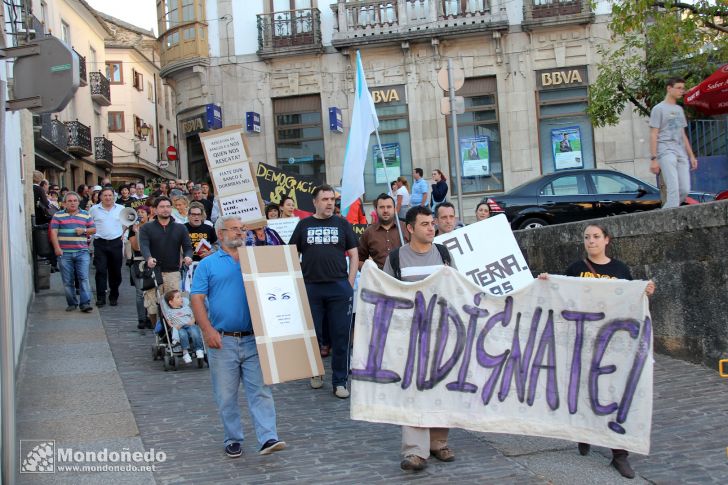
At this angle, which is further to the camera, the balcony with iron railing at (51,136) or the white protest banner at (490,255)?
the balcony with iron railing at (51,136)

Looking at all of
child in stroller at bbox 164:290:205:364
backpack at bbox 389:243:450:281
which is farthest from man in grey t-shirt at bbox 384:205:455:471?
child in stroller at bbox 164:290:205:364

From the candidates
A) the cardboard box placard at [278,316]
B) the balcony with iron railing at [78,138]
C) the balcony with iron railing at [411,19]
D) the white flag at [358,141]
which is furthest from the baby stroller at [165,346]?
the balcony with iron railing at [78,138]

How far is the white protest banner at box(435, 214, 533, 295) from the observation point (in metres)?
8.05

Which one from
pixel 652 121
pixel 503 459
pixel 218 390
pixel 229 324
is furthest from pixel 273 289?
pixel 652 121

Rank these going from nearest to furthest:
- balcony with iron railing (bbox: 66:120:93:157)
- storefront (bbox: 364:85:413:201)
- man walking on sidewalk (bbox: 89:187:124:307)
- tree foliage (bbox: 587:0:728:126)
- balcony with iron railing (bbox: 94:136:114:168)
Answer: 1. tree foliage (bbox: 587:0:728:126)
2. man walking on sidewalk (bbox: 89:187:124:307)
3. storefront (bbox: 364:85:413:201)
4. balcony with iron railing (bbox: 66:120:93:157)
5. balcony with iron railing (bbox: 94:136:114:168)

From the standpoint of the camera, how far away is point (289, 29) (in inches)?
1066

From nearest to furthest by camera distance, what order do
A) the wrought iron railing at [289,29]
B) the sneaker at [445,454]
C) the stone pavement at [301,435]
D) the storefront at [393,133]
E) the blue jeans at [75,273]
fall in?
the stone pavement at [301,435]
the sneaker at [445,454]
the blue jeans at [75,273]
the storefront at [393,133]
the wrought iron railing at [289,29]

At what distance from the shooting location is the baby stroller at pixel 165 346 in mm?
9625

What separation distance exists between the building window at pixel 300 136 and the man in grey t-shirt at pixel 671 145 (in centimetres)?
1771

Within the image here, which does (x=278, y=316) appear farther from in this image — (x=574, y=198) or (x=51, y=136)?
(x=51, y=136)

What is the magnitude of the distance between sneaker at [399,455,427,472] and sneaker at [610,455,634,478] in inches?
50.4

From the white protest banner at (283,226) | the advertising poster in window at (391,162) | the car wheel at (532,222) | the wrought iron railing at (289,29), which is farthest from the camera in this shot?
the wrought iron railing at (289,29)

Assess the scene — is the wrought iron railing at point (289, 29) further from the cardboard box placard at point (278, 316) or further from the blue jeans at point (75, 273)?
the cardboard box placard at point (278, 316)

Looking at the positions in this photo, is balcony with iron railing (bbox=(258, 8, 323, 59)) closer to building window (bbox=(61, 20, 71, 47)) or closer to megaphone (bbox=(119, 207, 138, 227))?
megaphone (bbox=(119, 207, 138, 227))
